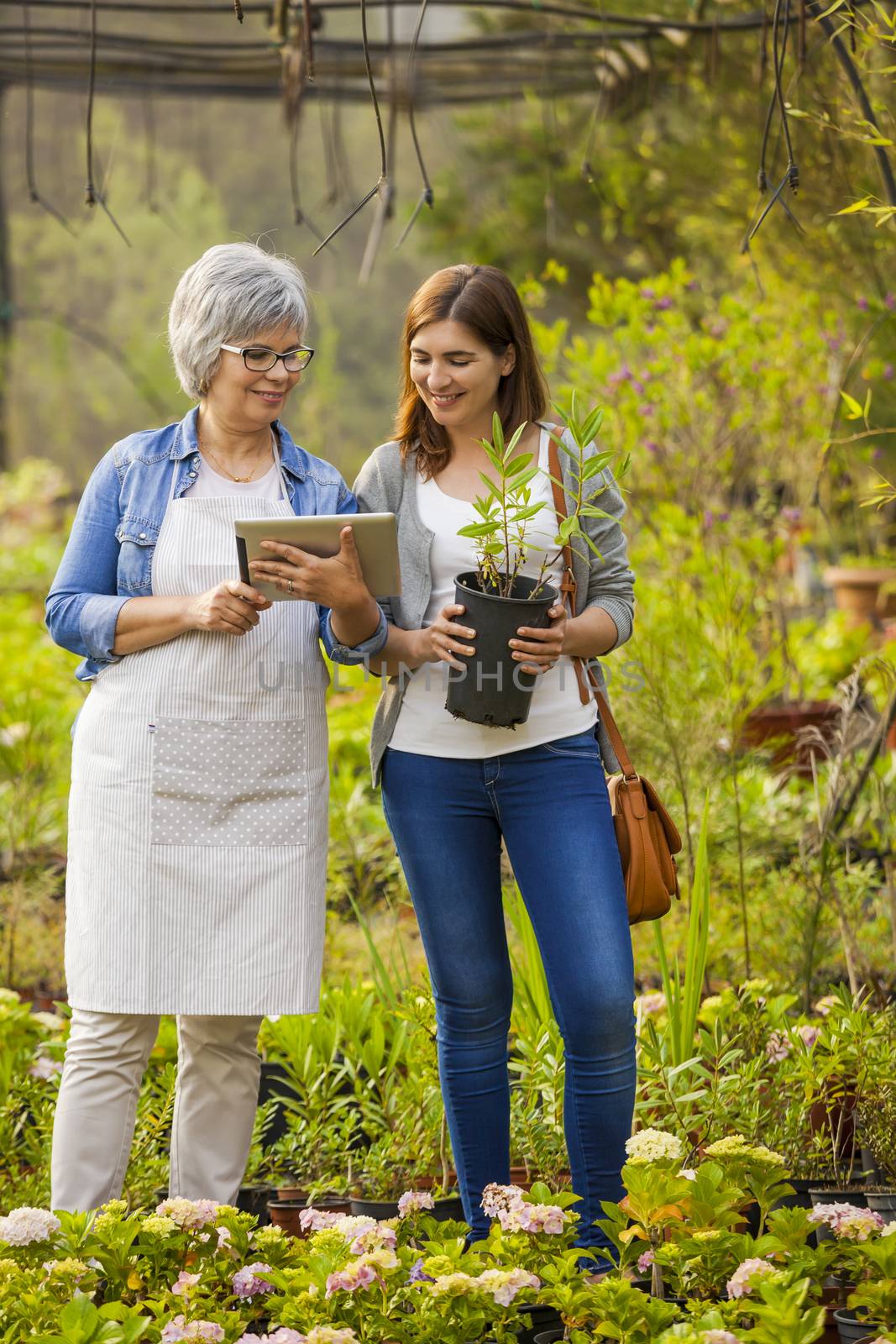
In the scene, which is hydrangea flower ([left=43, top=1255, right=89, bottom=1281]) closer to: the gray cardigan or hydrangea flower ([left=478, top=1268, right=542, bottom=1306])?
hydrangea flower ([left=478, top=1268, right=542, bottom=1306])

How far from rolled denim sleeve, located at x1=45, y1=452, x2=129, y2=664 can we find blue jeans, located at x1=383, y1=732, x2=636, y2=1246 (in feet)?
1.58

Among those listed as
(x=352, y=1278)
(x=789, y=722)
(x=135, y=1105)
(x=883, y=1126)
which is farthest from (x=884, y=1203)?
(x=789, y=722)

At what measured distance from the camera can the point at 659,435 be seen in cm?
531

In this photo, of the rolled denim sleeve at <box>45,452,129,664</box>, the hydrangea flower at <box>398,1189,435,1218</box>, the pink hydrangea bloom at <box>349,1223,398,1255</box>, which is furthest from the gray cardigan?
the pink hydrangea bloom at <box>349,1223,398,1255</box>

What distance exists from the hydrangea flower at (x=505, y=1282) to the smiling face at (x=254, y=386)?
4.01 ft

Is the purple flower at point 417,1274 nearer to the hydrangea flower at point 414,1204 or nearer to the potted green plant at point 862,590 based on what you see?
the hydrangea flower at point 414,1204

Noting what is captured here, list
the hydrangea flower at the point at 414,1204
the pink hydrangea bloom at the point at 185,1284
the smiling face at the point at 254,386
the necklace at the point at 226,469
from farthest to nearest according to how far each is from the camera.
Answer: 1. the necklace at the point at 226,469
2. the smiling face at the point at 254,386
3. the hydrangea flower at the point at 414,1204
4. the pink hydrangea bloom at the point at 185,1284

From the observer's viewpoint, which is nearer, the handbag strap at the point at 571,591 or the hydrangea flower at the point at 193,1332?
the hydrangea flower at the point at 193,1332

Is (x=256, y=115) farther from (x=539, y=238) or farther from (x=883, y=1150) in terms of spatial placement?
(x=883, y=1150)

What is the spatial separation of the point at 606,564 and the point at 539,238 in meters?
7.63

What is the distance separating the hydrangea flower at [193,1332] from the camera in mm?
1552

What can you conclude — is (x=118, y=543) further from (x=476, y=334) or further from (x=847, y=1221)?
(x=847, y=1221)

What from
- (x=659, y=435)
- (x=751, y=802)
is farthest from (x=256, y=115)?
(x=751, y=802)

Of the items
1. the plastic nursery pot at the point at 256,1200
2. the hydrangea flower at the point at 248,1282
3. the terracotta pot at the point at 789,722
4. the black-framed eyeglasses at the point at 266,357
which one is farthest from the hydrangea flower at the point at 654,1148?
the terracotta pot at the point at 789,722
